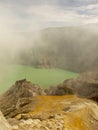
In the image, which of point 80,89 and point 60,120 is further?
point 80,89

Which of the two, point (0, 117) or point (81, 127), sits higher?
point (0, 117)

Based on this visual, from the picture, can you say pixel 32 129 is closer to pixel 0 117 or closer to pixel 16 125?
pixel 16 125

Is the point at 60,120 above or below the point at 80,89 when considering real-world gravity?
above

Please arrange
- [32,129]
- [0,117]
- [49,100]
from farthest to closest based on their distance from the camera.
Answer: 1. [49,100]
2. [32,129]
3. [0,117]

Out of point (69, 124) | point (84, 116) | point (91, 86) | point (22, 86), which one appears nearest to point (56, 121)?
point (69, 124)

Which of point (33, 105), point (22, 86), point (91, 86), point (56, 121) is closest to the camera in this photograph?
point (56, 121)

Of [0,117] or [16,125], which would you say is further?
[16,125]

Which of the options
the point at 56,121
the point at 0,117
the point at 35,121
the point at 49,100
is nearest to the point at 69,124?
the point at 56,121

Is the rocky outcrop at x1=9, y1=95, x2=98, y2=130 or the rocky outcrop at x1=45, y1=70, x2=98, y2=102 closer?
the rocky outcrop at x1=9, y1=95, x2=98, y2=130

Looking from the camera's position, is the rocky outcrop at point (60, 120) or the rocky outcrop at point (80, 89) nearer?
the rocky outcrop at point (60, 120)

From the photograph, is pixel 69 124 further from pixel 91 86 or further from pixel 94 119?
pixel 91 86
